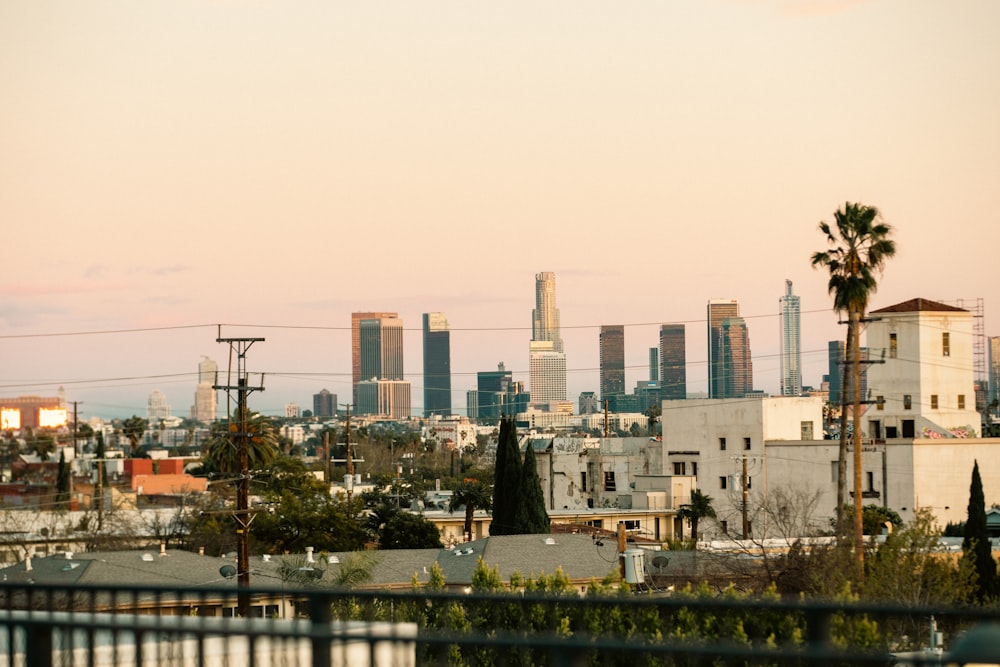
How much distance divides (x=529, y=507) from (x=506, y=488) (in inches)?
62.5

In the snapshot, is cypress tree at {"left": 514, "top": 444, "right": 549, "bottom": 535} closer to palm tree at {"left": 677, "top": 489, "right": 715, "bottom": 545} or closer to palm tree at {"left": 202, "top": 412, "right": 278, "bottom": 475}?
palm tree at {"left": 677, "top": 489, "right": 715, "bottom": 545}

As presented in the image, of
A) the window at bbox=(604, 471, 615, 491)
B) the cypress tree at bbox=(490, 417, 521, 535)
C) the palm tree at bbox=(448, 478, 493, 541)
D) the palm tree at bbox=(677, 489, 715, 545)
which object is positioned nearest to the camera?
the cypress tree at bbox=(490, 417, 521, 535)

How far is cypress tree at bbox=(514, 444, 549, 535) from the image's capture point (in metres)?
63.7

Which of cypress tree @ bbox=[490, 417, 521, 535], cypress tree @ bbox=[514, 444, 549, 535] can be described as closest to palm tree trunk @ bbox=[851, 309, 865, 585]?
cypress tree @ bbox=[514, 444, 549, 535]

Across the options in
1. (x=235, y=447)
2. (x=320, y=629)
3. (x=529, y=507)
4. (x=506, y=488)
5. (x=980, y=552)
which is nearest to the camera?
(x=320, y=629)

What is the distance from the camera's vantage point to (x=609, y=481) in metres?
98.4

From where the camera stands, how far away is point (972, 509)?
46.4m

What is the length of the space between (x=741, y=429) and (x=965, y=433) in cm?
1324

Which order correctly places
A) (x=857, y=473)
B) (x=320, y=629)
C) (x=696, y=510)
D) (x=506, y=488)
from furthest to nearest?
(x=696, y=510), (x=506, y=488), (x=857, y=473), (x=320, y=629)

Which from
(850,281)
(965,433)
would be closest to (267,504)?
(850,281)

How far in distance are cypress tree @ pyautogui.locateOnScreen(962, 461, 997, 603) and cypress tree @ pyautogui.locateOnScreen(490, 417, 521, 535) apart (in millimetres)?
24496

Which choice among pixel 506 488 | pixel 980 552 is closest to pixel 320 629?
pixel 980 552

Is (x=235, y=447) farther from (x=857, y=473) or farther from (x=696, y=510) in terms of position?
(x=696, y=510)

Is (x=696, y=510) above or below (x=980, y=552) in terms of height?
below
